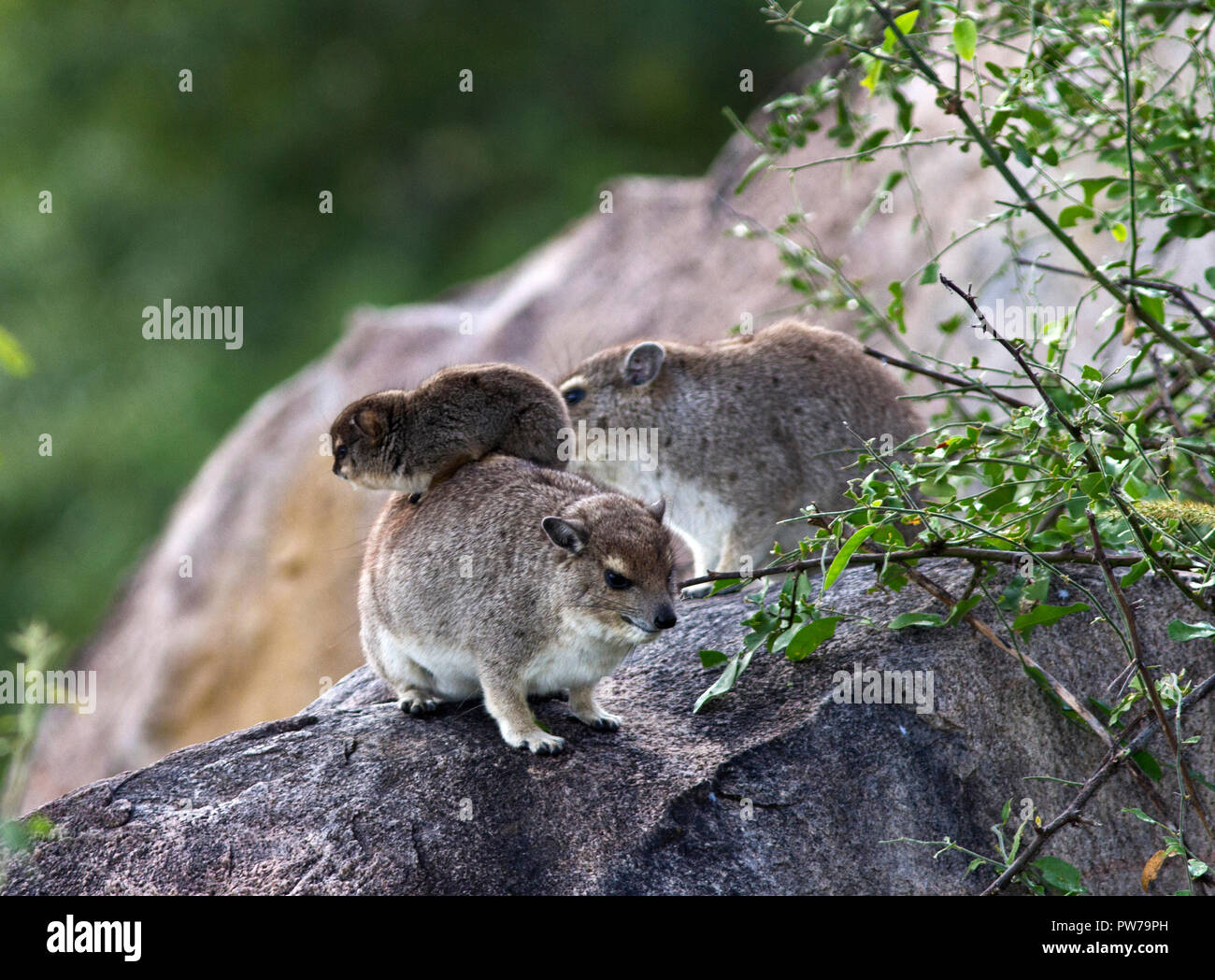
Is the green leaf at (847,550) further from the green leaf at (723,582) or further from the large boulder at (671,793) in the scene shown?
the large boulder at (671,793)

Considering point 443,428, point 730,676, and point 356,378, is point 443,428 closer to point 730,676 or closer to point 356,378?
point 730,676

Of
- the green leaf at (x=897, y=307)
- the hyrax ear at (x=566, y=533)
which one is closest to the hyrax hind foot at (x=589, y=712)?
the hyrax ear at (x=566, y=533)

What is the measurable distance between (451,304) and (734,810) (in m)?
10.6

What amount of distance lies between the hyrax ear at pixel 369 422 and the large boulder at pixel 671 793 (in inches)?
48.8

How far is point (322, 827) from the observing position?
4.93 meters

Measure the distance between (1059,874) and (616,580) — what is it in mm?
1851

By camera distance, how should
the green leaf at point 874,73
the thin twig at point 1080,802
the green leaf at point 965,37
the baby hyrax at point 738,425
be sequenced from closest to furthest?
the thin twig at point 1080,802
the green leaf at point 965,37
the green leaf at point 874,73
the baby hyrax at point 738,425

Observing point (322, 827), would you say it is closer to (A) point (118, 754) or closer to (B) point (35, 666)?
(B) point (35, 666)

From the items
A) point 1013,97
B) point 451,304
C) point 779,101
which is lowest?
point 1013,97

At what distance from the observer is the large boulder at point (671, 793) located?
4.81 meters

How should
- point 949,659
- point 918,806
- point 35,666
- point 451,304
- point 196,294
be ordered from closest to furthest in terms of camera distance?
1. point 35,666
2. point 918,806
3. point 949,659
4. point 451,304
5. point 196,294

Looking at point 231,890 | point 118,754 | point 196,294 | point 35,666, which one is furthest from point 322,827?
point 196,294

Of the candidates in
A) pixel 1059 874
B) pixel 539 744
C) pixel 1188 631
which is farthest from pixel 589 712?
pixel 1188 631

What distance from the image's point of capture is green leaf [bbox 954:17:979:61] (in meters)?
4.88
